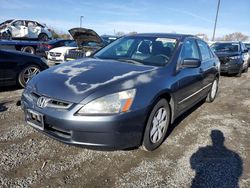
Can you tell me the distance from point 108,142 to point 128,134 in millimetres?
251

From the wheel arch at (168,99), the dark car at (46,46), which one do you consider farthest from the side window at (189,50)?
the dark car at (46,46)

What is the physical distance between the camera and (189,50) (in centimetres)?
432

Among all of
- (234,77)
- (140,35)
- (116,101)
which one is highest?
(140,35)

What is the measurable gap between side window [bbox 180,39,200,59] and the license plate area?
7.61ft

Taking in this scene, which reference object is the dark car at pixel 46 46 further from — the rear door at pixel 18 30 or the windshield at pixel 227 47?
the windshield at pixel 227 47

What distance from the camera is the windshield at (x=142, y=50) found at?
377 centimetres

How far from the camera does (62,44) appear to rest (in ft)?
45.4

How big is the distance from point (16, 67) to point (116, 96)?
4266 millimetres

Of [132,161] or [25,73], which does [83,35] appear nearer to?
[25,73]

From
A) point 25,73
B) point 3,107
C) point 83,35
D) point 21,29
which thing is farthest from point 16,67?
point 21,29

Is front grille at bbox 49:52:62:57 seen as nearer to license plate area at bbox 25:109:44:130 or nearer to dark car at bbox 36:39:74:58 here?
dark car at bbox 36:39:74:58

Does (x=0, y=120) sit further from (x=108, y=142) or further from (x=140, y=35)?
(x=140, y=35)

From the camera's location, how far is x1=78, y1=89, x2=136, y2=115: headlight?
8.60ft

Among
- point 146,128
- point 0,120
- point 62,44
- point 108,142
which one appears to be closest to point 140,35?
point 146,128
